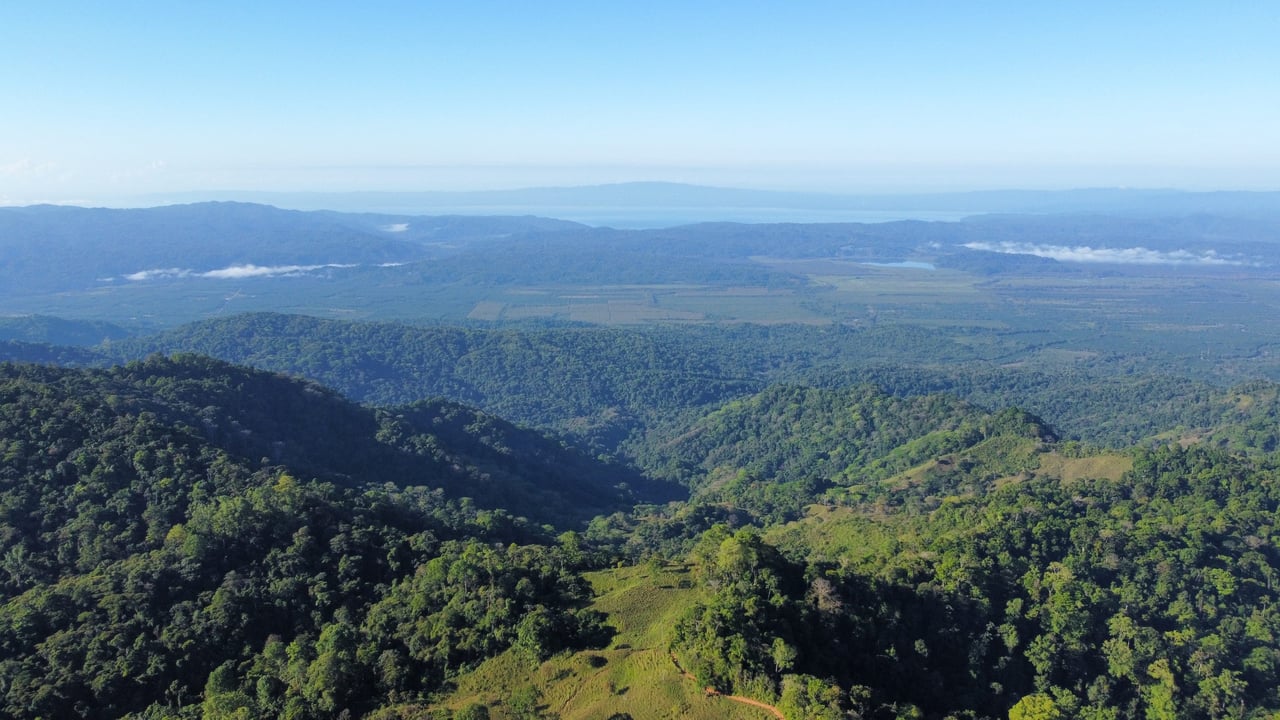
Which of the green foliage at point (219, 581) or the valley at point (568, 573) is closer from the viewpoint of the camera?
the valley at point (568, 573)

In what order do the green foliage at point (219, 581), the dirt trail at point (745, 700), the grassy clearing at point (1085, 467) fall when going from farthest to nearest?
the grassy clearing at point (1085, 467), the green foliage at point (219, 581), the dirt trail at point (745, 700)

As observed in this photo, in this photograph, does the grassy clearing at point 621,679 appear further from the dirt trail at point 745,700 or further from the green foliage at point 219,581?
the green foliage at point 219,581

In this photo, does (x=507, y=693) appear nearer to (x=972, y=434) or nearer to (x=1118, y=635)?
(x=1118, y=635)

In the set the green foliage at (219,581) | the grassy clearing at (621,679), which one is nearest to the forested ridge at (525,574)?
the green foliage at (219,581)

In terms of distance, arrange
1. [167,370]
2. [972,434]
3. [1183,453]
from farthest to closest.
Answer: [972,434] → [167,370] → [1183,453]

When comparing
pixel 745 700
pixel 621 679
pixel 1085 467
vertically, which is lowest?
pixel 1085 467

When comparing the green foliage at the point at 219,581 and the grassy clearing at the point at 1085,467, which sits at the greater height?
the green foliage at the point at 219,581

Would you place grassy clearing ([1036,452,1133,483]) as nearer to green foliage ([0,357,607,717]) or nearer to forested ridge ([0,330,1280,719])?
forested ridge ([0,330,1280,719])

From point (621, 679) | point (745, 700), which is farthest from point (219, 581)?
point (745, 700)

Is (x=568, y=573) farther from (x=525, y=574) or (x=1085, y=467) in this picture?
(x=1085, y=467)

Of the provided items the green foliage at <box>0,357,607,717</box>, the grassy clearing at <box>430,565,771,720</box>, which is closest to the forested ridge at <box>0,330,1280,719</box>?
the green foliage at <box>0,357,607,717</box>

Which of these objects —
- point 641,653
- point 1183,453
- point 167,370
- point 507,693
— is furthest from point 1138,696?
point 167,370
